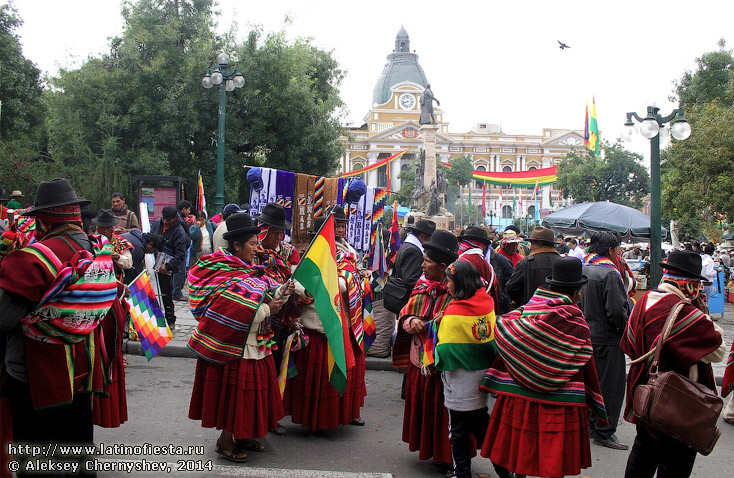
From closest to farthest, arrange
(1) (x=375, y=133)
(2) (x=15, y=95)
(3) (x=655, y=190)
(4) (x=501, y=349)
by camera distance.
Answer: (4) (x=501, y=349)
(3) (x=655, y=190)
(2) (x=15, y=95)
(1) (x=375, y=133)

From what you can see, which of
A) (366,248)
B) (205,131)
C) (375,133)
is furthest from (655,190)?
(375,133)

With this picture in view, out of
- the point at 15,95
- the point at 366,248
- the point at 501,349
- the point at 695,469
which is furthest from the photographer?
the point at 15,95

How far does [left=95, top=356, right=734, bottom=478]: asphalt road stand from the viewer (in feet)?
15.2

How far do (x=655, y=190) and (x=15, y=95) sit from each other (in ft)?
70.1

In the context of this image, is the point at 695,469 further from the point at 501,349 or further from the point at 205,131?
the point at 205,131

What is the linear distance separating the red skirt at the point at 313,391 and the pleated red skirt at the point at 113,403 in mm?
1388

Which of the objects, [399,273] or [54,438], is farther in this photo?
[399,273]

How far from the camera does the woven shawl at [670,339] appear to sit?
145 inches

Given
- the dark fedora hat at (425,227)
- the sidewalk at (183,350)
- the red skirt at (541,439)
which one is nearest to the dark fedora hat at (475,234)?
the dark fedora hat at (425,227)

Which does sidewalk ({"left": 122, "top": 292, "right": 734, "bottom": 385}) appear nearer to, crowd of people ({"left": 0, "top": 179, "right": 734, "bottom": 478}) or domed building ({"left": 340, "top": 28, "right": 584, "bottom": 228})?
crowd of people ({"left": 0, "top": 179, "right": 734, "bottom": 478})

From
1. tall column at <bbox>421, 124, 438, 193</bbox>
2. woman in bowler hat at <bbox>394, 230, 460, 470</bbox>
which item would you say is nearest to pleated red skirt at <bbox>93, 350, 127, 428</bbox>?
woman in bowler hat at <bbox>394, 230, 460, 470</bbox>

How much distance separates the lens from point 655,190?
9891 mm

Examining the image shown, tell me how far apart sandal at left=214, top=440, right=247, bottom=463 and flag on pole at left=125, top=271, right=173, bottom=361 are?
1324 mm

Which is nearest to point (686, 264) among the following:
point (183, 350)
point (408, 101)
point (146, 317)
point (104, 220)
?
point (146, 317)
